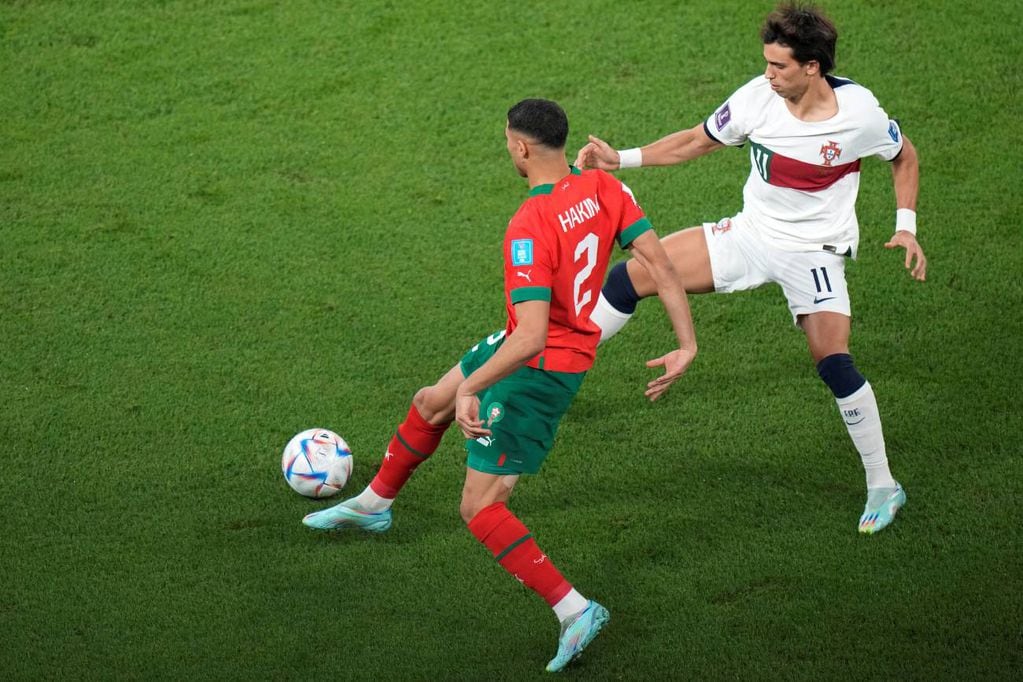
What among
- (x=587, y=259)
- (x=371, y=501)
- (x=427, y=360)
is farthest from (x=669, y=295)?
(x=427, y=360)

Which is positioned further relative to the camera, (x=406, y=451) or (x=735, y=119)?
(x=735, y=119)

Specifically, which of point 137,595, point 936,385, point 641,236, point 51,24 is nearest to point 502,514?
point 641,236

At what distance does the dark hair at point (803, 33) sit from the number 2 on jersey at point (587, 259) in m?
1.16

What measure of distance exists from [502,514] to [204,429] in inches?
74.6

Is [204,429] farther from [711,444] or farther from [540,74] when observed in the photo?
[540,74]

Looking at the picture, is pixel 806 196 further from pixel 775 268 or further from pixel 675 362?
pixel 675 362

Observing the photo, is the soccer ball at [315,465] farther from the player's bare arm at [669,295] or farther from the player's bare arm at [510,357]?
the player's bare arm at [669,295]

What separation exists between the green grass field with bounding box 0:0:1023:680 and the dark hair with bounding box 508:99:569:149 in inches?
66.7

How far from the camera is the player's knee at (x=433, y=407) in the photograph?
4609mm

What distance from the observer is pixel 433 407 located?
4.63 metres

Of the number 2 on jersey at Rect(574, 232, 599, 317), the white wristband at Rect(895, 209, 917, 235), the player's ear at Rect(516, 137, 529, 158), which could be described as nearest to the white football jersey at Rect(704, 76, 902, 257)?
the white wristband at Rect(895, 209, 917, 235)

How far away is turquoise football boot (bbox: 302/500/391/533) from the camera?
16.1 feet

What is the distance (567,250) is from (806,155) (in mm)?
1332

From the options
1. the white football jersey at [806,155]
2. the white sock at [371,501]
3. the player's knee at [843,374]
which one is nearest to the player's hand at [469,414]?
the white sock at [371,501]
